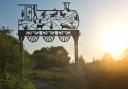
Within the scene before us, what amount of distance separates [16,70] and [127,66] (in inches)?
363

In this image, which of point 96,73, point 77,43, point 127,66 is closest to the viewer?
point 77,43

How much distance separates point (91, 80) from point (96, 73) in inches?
35.4

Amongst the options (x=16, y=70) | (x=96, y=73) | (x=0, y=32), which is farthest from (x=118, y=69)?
(x=0, y=32)

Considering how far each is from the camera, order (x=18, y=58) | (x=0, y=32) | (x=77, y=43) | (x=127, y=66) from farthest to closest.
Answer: (x=127, y=66) < (x=18, y=58) < (x=0, y=32) < (x=77, y=43)

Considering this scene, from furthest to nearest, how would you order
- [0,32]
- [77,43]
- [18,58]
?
1. [18,58]
2. [0,32]
3. [77,43]

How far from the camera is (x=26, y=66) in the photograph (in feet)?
141

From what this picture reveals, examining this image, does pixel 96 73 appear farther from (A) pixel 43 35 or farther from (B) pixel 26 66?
(A) pixel 43 35

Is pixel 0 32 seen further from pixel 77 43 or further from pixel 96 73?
pixel 96 73

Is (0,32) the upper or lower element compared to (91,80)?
upper

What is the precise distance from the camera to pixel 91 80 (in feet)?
156

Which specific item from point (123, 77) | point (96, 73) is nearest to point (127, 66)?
point (123, 77)

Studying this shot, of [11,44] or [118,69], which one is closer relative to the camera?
[11,44]

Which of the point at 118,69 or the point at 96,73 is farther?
the point at 96,73

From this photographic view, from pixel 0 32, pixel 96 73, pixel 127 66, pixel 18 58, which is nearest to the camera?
pixel 0 32
